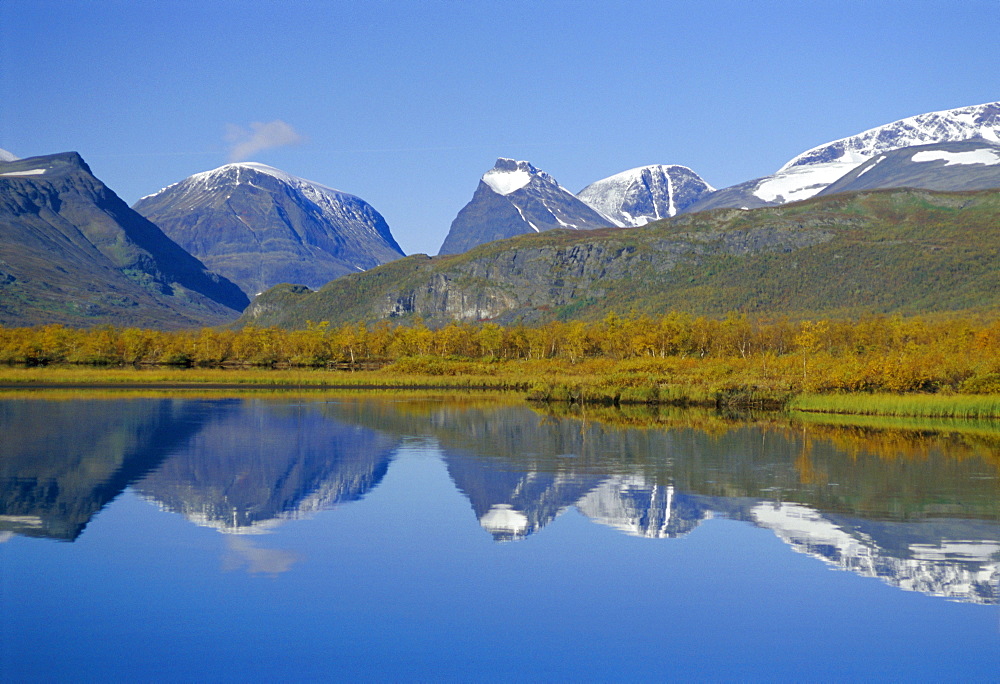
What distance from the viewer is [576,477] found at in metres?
29.7

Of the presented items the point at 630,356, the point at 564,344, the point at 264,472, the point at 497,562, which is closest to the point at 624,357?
the point at 630,356

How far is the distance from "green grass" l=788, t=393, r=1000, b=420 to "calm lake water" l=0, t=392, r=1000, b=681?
14.1 metres

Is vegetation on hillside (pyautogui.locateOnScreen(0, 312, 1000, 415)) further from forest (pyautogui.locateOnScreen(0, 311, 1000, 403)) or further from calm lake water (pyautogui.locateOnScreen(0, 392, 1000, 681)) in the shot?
calm lake water (pyautogui.locateOnScreen(0, 392, 1000, 681))

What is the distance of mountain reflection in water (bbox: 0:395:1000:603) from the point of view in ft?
68.9

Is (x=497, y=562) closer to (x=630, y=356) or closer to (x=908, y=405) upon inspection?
(x=908, y=405)

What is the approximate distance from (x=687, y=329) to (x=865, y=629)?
4114 inches

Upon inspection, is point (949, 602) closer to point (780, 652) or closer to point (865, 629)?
point (865, 629)

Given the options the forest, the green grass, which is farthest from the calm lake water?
the forest

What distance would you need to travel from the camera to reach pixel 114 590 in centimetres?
1670

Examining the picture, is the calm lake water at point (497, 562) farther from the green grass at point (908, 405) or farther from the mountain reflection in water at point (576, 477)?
the green grass at point (908, 405)

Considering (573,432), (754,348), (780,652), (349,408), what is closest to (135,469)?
(573,432)

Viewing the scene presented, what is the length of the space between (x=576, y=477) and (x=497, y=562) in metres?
10.9

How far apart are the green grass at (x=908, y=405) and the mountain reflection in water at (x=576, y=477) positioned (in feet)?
17.0

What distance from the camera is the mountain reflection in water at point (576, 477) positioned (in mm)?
21016
